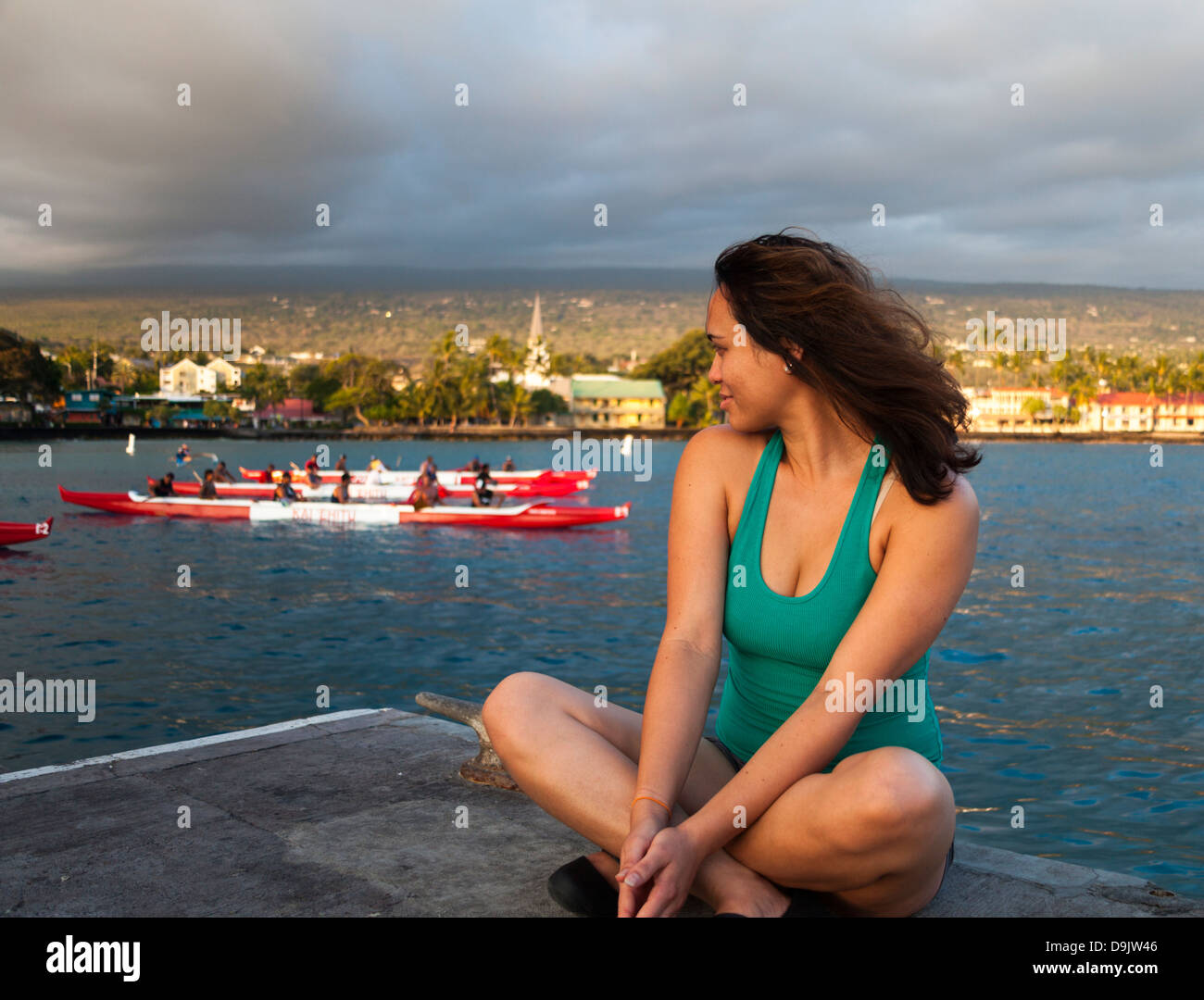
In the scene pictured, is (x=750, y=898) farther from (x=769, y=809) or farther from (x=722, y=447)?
(x=722, y=447)

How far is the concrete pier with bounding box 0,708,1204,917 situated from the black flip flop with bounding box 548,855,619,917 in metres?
0.13

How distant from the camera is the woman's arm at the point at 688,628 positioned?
2.61 meters

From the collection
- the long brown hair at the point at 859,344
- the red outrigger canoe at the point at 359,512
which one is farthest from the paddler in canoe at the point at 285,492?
the long brown hair at the point at 859,344

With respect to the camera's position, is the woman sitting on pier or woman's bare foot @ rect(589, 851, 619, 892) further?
woman's bare foot @ rect(589, 851, 619, 892)

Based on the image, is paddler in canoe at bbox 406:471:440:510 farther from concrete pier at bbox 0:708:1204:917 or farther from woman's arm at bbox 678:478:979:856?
woman's arm at bbox 678:478:979:856

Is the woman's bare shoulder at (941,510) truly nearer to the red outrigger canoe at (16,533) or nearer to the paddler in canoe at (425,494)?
the red outrigger canoe at (16,533)

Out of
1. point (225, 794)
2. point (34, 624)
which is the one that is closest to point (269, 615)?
point (34, 624)

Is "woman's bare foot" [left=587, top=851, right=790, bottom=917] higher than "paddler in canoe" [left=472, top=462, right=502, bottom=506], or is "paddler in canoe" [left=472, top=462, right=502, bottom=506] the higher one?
"woman's bare foot" [left=587, top=851, right=790, bottom=917]

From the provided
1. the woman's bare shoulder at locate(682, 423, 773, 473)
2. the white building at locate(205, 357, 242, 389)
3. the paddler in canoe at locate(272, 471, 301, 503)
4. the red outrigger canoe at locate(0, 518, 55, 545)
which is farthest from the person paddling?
the white building at locate(205, 357, 242, 389)

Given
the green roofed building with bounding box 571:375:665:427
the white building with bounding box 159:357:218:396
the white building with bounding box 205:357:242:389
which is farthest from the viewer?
the white building with bounding box 205:357:242:389

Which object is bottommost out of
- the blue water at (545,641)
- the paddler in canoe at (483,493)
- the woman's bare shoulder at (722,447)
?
the blue water at (545,641)

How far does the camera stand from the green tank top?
2701mm

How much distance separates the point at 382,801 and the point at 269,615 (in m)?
14.2
